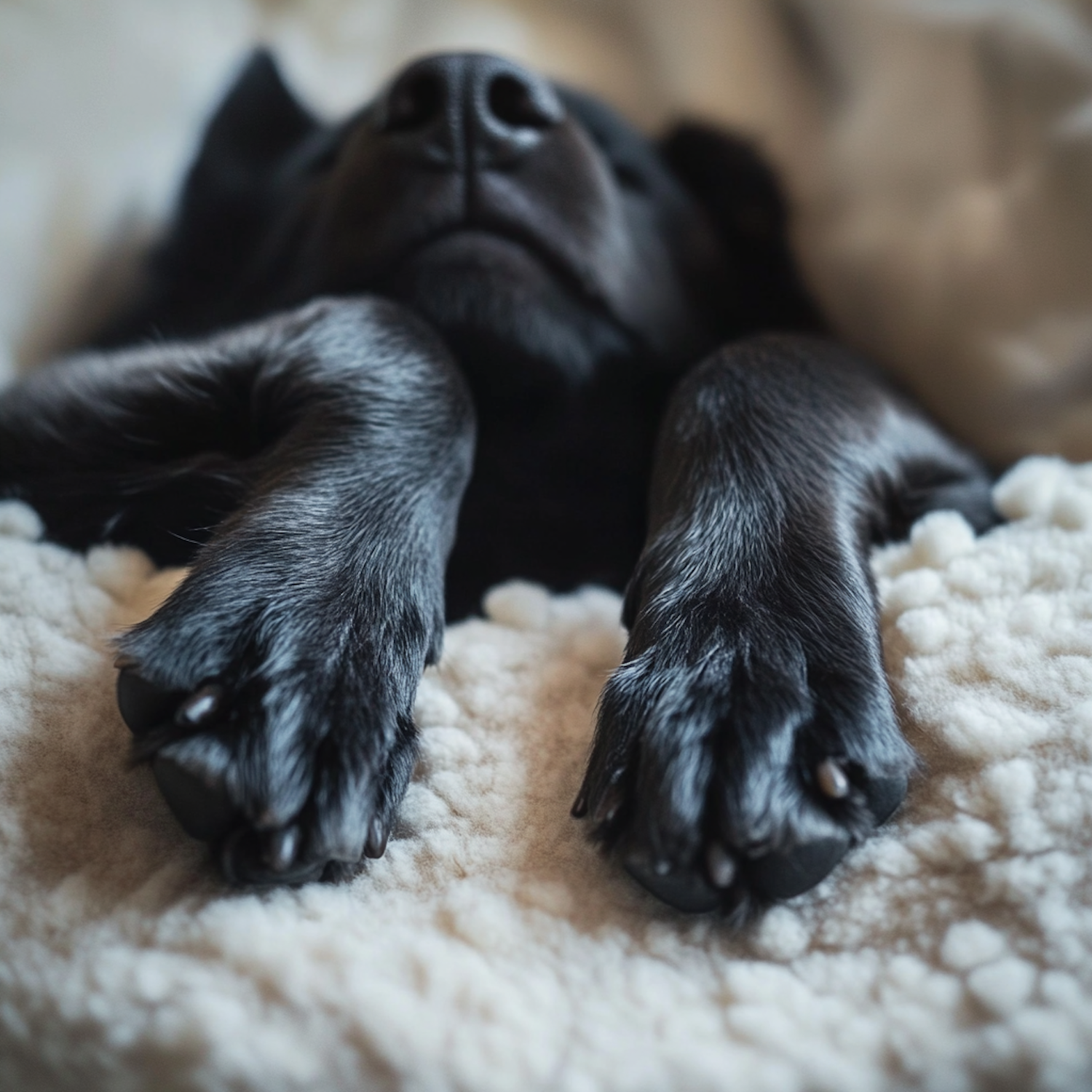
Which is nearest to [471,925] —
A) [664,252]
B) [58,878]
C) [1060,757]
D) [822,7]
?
[58,878]

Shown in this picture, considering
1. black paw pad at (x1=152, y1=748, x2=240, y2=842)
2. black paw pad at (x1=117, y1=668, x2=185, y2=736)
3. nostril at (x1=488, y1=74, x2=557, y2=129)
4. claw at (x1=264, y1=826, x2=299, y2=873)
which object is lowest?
claw at (x1=264, y1=826, x2=299, y2=873)

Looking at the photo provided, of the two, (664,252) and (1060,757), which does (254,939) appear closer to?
(1060,757)

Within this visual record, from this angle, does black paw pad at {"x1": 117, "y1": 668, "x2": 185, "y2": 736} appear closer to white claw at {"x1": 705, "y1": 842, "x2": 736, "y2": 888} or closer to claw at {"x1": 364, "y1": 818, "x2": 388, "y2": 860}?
claw at {"x1": 364, "y1": 818, "x2": 388, "y2": 860}

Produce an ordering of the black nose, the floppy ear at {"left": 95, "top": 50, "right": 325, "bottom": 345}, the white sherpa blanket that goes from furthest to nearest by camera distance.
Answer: the floppy ear at {"left": 95, "top": 50, "right": 325, "bottom": 345}
the black nose
the white sherpa blanket

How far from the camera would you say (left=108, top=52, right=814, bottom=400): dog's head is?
89cm

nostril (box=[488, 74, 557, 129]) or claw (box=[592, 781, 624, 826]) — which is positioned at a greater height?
nostril (box=[488, 74, 557, 129])

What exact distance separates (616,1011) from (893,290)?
0.86 m

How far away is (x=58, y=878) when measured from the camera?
1.71ft

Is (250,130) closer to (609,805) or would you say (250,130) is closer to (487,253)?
(487,253)

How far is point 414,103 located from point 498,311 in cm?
21

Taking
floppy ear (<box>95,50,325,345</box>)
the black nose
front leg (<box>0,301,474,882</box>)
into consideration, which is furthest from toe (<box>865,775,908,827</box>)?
floppy ear (<box>95,50,325,345</box>)

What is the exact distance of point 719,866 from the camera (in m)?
0.48

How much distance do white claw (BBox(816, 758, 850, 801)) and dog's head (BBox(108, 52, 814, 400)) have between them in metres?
0.52

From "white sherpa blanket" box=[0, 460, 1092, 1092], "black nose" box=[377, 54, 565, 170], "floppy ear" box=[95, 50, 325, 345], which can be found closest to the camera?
"white sherpa blanket" box=[0, 460, 1092, 1092]
